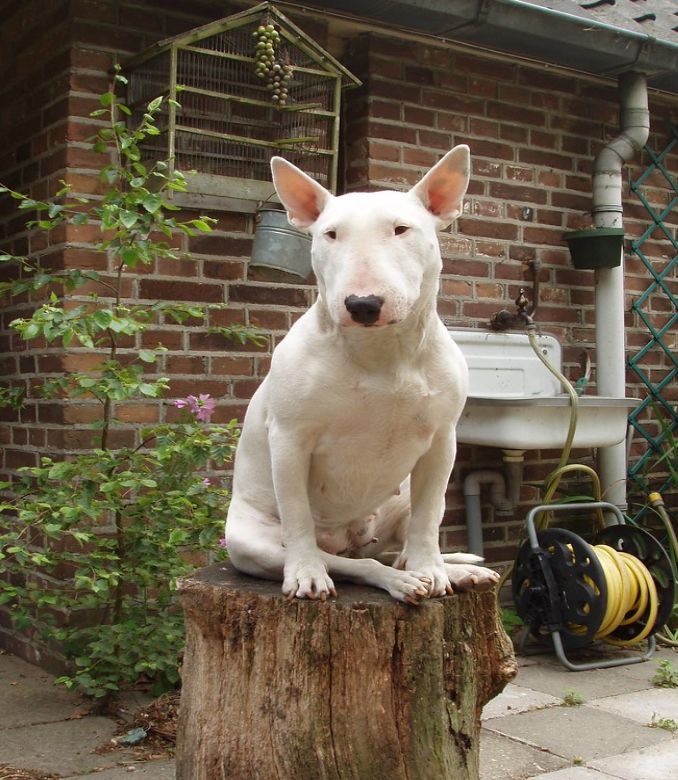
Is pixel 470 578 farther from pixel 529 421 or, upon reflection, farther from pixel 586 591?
pixel 529 421

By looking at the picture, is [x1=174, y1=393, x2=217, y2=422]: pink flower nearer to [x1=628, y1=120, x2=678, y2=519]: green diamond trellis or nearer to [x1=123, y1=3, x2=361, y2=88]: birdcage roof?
[x1=123, y1=3, x2=361, y2=88]: birdcage roof

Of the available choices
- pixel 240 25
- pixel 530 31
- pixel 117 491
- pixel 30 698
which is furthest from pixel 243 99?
pixel 30 698

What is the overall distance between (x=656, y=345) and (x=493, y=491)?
1.55 meters

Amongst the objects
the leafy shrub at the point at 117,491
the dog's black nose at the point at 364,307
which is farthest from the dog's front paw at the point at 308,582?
the leafy shrub at the point at 117,491

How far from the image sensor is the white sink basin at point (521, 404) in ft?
15.1

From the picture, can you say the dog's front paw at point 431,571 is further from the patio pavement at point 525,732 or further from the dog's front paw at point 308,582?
the patio pavement at point 525,732

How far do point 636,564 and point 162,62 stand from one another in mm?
3058

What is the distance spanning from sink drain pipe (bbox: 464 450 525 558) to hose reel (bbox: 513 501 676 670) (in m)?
0.28

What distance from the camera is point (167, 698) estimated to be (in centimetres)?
351

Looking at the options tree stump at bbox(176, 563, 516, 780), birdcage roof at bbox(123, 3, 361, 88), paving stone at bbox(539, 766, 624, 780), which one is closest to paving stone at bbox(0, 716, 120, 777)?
tree stump at bbox(176, 563, 516, 780)

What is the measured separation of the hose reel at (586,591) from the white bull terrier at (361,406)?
209 cm

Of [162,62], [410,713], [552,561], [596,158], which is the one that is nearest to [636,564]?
[552,561]

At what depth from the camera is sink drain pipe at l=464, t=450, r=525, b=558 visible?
4883 mm

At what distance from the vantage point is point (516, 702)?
4.00 metres
